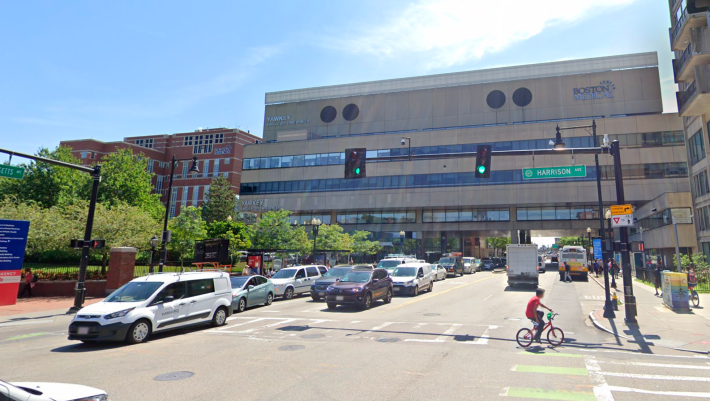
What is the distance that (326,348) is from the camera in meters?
10.3

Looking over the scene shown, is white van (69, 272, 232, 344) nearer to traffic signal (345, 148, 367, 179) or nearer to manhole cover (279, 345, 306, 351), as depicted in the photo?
manhole cover (279, 345, 306, 351)

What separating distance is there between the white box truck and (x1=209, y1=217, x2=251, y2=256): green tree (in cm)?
2343

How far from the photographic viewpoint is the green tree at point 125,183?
54916 mm

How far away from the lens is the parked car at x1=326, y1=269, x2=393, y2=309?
17625 mm

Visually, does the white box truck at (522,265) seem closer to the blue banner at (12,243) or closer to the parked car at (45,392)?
the blue banner at (12,243)

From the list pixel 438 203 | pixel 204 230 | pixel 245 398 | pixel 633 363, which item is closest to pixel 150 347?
pixel 245 398

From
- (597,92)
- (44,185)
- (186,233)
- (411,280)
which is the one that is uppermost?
(597,92)

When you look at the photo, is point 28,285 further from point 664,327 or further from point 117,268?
point 664,327

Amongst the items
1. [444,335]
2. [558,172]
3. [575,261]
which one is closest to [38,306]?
[444,335]

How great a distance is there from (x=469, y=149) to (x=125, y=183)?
1992 inches

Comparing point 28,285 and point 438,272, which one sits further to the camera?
point 438,272

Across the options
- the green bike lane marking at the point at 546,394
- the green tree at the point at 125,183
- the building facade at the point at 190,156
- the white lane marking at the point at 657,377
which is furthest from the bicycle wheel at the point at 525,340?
the building facade at the point at 190,156

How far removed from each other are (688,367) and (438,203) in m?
54.5

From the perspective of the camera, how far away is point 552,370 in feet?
27.6
